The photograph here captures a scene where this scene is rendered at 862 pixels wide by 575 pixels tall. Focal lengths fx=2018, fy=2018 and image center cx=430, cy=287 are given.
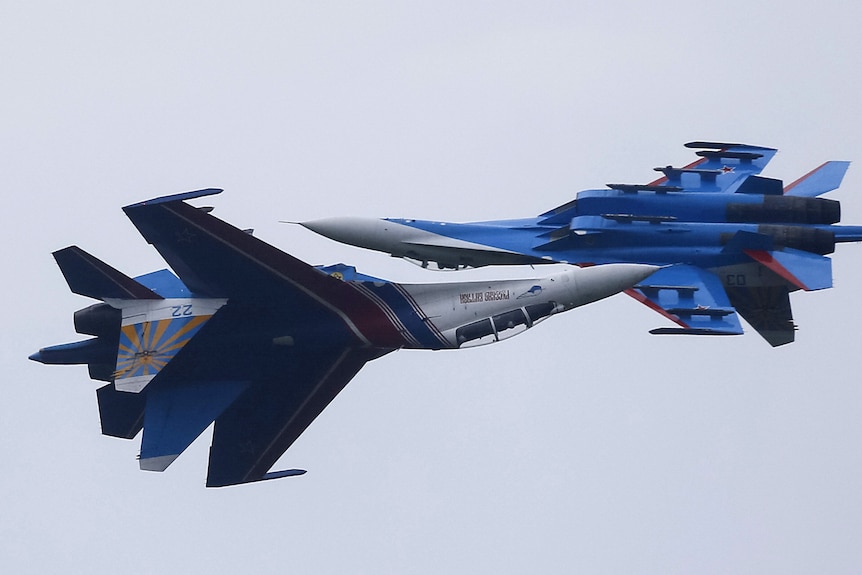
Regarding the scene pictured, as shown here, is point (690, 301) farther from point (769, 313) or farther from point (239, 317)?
point (239, 317)

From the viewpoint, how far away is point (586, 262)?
40.9 metres

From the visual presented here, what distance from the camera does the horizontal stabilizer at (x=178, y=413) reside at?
131ft

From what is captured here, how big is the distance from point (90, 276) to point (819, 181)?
15.5 meters

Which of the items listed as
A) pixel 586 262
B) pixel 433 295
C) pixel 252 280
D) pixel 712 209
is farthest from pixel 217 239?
pixel 712 209

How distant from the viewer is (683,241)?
4088 cm

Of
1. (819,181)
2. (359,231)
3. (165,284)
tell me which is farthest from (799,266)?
(165,284)

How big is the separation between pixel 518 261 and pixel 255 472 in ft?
22.8

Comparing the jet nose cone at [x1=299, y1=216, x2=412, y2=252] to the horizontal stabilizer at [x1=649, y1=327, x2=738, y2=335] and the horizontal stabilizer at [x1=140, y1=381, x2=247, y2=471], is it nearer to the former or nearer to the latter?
the horizontal stabilizer at [x1=140, y1=381, x2=247, y2=471]

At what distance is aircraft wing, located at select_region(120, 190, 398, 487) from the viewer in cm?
3866

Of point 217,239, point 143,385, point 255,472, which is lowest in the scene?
point 255,472

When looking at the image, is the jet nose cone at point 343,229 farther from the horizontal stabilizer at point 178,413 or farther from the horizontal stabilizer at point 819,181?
the horizontal stabilizer at point 819,181

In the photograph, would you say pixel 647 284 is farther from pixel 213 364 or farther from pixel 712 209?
pixel 213 364

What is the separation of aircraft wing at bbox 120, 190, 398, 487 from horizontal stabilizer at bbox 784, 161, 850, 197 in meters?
9.93

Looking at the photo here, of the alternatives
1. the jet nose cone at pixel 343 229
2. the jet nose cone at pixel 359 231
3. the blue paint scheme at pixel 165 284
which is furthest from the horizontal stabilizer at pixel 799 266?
the blue paint scheme at pixel 165 284
